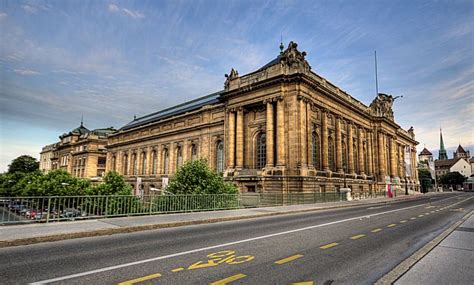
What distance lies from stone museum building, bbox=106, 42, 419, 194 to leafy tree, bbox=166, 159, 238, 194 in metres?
7.37

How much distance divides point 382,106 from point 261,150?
33137 mm

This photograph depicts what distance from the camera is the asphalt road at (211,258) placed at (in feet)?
16.3

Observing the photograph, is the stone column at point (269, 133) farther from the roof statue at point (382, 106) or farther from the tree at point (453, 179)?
the tree at point (453, 179)

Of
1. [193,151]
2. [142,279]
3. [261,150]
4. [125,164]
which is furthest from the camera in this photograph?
[125,164]

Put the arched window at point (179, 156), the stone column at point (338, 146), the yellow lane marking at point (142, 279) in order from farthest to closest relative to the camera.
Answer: the arched window at point (179, 156)
the stone column at point (338, 146)
the yellow lane marking at point (142, 279)

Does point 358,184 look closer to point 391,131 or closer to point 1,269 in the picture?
point 391,131

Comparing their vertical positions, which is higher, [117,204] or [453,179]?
[453,179]

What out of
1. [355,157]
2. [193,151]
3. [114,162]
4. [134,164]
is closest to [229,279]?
[193,151]

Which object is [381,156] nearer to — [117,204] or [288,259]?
[117,204]

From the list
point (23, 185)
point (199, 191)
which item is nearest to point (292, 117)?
point (199, 191)

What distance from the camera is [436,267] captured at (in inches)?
220

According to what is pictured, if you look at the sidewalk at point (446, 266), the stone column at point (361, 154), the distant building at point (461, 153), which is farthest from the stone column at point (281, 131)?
the distant building at point (461, 153)

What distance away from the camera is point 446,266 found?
18.7 feet

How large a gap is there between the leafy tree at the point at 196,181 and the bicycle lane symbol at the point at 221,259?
1581 cm
